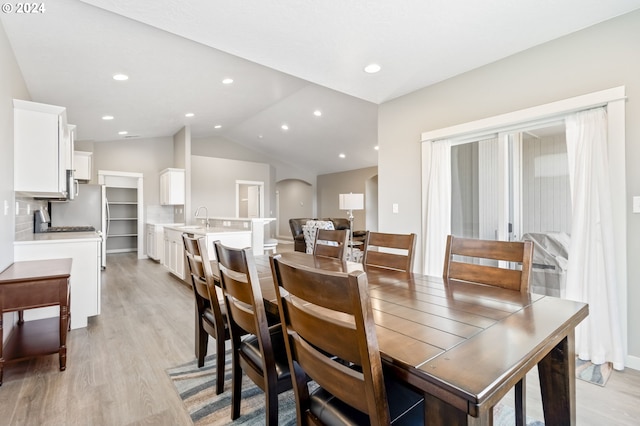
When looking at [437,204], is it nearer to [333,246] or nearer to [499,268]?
[333,246]

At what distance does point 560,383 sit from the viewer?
4.29 ft

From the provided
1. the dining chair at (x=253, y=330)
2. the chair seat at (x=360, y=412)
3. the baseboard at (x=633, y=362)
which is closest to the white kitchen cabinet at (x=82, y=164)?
the dining chair at (x=253, y=330)

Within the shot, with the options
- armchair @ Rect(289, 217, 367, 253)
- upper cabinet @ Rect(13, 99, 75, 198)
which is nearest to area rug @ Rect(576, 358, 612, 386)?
upper cabinet @ Rect(13, 99, 75, 198)

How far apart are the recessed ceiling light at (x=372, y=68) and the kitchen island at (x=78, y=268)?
3233mm

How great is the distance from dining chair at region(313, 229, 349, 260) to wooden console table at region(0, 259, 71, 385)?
1.85 metres

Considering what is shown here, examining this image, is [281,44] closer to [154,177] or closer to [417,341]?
[417,341]

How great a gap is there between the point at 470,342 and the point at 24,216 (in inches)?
171

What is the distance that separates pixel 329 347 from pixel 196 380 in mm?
1656

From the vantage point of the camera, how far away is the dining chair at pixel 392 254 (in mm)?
2084

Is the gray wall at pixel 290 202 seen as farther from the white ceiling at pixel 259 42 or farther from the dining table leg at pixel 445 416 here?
the dining table leg at pixel 445 416

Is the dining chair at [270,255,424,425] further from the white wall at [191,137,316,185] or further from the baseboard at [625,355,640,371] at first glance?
the white wall at [191,137,316,185]

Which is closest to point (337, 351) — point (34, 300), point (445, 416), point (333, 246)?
point (445, 416)

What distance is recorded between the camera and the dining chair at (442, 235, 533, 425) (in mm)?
1501

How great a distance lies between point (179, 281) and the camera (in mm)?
5074
